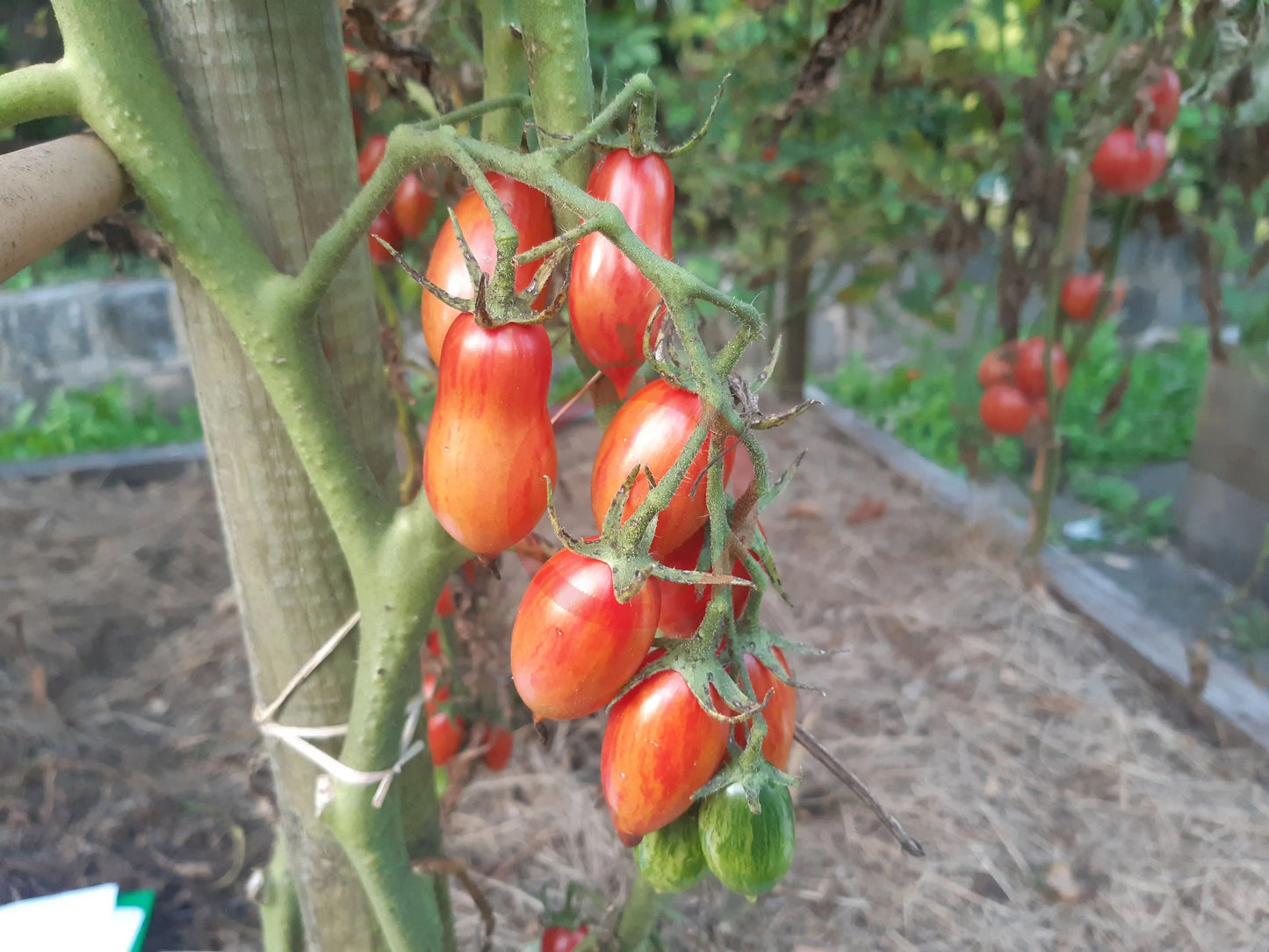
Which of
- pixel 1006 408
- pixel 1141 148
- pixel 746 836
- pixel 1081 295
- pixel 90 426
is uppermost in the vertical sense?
pixel 1141 148

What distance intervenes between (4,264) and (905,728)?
1721 mm

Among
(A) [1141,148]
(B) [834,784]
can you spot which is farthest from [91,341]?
(A) [1141,148]

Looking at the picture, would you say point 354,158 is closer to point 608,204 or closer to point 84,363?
point 608,204

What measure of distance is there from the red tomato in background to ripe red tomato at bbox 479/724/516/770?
891 millimetres

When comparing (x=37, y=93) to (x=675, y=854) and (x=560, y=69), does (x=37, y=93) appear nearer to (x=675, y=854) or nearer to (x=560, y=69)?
(x=560, y=69)

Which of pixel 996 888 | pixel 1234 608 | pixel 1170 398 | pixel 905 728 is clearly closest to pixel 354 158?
pixel 996 888

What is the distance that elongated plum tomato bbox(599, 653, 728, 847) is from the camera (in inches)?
20.4

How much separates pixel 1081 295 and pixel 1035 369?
20cm

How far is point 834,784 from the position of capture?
164 cm

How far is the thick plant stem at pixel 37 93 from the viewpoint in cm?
53

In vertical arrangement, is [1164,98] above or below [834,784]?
above

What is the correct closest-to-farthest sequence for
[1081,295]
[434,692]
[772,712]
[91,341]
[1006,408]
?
[772,712] < [434,692] < [1081,295] < [1006,408] < [91,341]

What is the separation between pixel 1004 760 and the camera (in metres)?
1.70

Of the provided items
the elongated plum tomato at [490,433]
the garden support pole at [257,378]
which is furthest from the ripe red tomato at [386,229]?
the elongated plum tomato at [490,433]
